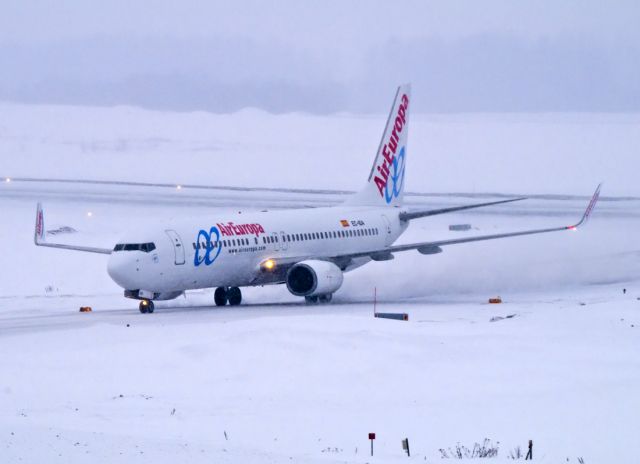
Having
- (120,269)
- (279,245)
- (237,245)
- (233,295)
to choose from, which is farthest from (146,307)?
(279,245)

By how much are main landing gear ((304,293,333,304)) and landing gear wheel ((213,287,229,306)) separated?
3175 millimetres


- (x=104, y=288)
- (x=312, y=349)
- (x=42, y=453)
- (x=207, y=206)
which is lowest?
(x=42, y=453)

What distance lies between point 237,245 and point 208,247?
72.1 inches

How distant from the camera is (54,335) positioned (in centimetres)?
3466

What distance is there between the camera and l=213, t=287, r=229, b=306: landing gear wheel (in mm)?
49156

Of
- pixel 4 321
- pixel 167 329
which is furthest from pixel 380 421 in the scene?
pixel 4 321

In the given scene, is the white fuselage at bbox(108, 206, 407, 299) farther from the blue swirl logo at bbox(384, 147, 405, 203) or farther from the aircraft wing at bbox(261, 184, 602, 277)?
the blue swirl logo at bbox(384, 147, 405, 203)

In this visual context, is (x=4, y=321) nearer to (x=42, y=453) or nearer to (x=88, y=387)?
(x=88, y=387)

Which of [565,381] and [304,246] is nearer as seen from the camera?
[565,381]

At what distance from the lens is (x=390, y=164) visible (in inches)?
2295

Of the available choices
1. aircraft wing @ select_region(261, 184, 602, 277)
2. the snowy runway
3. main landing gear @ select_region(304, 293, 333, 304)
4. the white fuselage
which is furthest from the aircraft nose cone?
main landing gear @ select_region(304, 293, 333, 304)

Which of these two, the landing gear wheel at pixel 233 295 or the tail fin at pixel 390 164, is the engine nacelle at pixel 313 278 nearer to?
the landing gear wheel at pixel 233 295

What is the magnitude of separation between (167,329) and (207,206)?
2443 inches

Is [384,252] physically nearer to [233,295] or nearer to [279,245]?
[279,245]
